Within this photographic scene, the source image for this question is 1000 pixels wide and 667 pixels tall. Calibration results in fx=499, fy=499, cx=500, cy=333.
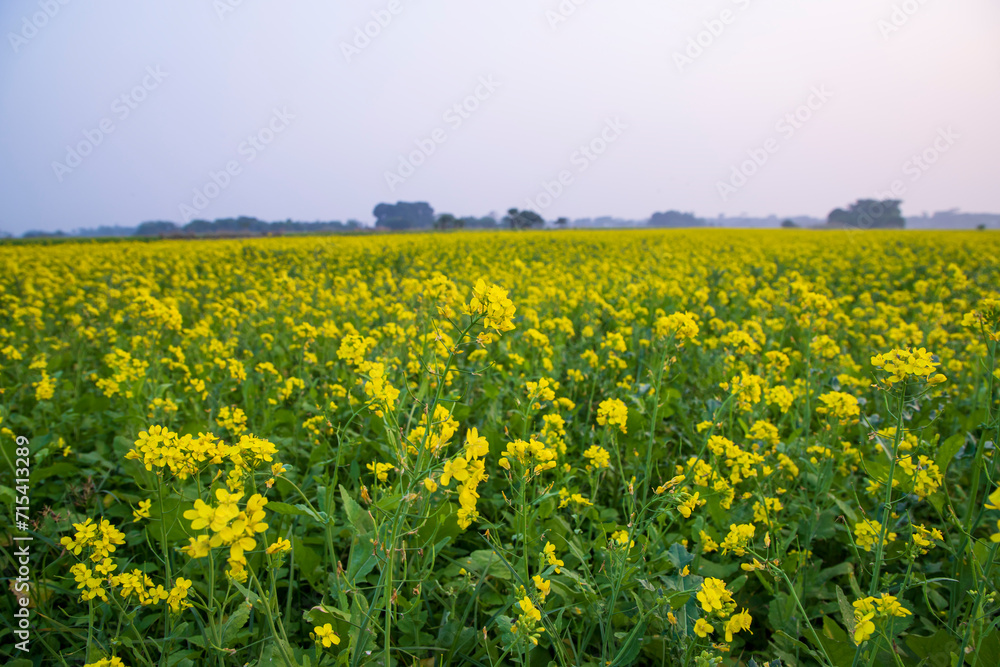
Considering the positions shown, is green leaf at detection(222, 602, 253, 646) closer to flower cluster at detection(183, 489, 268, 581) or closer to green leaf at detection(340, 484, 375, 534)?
green leaf at detection(340, 484, 375, 534)

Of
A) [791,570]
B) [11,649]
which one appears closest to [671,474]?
[791,570]

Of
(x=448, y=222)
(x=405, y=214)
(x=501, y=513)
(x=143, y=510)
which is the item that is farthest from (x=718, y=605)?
(x=405, y=214)

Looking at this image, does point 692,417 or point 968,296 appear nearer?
point 692,417

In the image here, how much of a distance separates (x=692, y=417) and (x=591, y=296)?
2104 mm

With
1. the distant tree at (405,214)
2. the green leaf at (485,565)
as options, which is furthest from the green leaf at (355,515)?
the distant tree at (405,214)

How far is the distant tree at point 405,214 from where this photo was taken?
157 feet

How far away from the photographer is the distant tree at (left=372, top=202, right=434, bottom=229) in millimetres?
47969

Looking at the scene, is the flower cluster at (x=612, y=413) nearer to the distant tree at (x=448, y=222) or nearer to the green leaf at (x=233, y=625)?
the green leaf at (x=233, y=625)

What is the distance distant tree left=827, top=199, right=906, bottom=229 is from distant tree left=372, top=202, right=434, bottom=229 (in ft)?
136

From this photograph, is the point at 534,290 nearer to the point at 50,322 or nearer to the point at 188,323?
the point at 188,323

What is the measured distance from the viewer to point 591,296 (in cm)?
516

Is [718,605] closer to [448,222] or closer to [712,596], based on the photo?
[712,596]

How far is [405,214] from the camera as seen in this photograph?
5009 centimetres

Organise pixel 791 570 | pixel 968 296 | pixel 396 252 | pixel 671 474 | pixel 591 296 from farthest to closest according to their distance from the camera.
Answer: pixel 396 252 < pixel 968 296 < pixel 591 296 < pixel 671 474 < pixel 791 570
